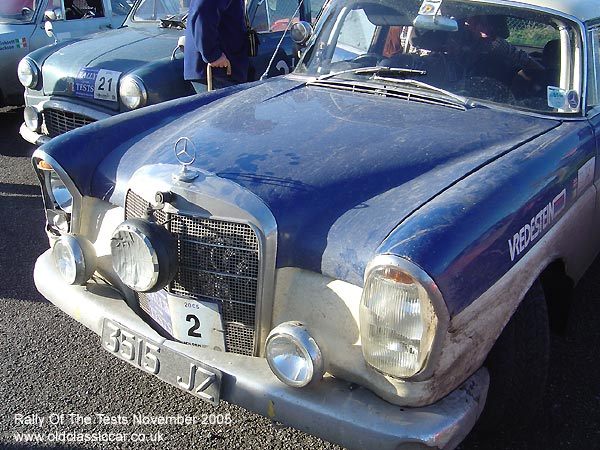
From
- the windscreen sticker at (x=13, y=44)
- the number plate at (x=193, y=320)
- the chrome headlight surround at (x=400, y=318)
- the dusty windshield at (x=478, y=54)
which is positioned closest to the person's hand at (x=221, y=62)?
the dusty windshield at (x=478, y=54)

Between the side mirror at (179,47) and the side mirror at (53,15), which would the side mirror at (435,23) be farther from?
the side mirror at (53,15)

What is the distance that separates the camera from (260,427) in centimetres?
293

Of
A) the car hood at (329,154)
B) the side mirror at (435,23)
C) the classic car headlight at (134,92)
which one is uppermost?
the side mirror at (435,23)


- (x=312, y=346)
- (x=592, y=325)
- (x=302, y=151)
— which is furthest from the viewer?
(x=592, y=325)

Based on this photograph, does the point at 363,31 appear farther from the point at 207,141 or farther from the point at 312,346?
the point at 312,346

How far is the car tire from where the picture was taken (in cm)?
256

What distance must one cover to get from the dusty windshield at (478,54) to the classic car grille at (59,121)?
2735 mm

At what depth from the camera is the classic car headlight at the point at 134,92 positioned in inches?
207

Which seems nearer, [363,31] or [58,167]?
[58,167]

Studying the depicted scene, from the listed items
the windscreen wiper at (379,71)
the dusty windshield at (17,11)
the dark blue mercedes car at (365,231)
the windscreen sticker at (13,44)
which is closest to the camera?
the dark blue mercedes car at (365,231)

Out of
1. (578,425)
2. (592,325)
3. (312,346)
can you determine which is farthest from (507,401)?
(592,325)

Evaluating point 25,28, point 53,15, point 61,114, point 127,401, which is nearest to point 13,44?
point 25,28

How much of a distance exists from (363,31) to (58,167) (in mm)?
1940

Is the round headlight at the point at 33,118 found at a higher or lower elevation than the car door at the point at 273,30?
lower
